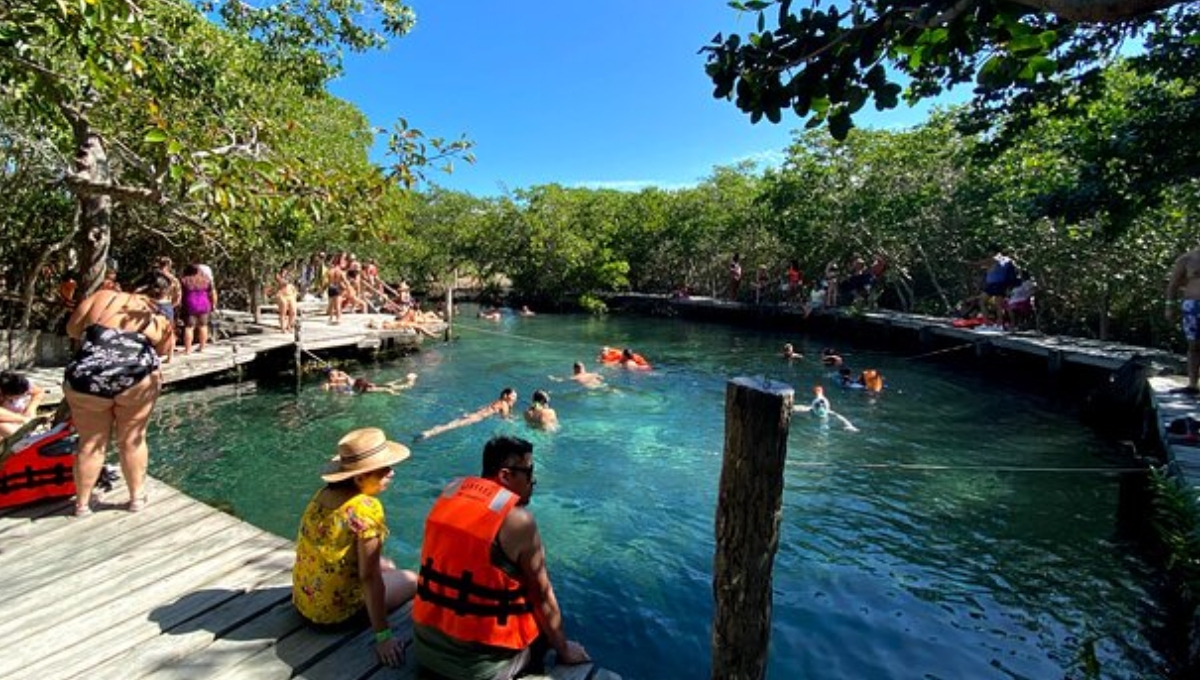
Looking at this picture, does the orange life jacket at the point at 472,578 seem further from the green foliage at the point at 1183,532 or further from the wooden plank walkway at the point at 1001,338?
the wooden plank walkway at the point at 1001,338

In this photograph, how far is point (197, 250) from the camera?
16781mm

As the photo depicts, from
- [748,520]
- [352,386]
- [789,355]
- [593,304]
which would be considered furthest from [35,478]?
[593,304]

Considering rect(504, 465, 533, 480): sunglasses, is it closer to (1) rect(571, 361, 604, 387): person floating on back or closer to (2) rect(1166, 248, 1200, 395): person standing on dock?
(2) rect(1166, 248, 1200, 395): person standing on dock

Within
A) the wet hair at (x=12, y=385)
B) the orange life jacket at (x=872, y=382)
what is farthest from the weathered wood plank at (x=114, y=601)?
the orange life jacket at (x=872, y=382)

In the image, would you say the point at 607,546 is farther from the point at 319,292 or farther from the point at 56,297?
the point at 319,292

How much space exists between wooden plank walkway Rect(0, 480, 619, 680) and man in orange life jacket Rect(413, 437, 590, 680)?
12.0 inches

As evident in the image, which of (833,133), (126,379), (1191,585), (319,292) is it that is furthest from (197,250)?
(1191,585)

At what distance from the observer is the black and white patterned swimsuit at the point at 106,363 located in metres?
4.54

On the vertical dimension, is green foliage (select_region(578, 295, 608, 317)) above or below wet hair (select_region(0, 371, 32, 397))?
above

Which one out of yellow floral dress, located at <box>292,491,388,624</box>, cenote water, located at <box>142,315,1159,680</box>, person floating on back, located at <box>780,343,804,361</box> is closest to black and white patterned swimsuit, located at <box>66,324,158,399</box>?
yellow floral dress, located at <box>292,491,388,624</box>

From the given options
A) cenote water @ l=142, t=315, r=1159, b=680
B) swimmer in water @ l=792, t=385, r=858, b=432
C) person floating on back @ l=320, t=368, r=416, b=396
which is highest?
swimmer in water @ l=792, t=385, r=858, b=432

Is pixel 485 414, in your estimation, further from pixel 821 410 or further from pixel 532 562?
pixel 532 562

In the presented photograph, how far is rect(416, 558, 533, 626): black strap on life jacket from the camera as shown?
3.10m

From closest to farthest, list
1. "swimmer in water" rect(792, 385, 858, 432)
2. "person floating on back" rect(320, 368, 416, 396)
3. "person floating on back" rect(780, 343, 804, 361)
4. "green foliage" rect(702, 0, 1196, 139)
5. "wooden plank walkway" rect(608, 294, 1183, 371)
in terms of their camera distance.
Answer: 1. "green foliage" rect(702, 0, 1196, 139)
2. "swimmer in water" rect(792, 385, 858, 432)
3. "wooden plank walkway" rect(608, 294, 1183, 371)
4. "person floating on back" rect(320, 368, 416, 396)
5. "person floating on back" rect(780, 343, 804, 361)
